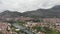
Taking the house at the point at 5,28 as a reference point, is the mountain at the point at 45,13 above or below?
above

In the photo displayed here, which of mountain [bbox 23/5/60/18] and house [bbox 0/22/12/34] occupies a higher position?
mountain [bbox 23/5/60/18]

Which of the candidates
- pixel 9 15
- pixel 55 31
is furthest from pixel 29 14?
pixel 55 31

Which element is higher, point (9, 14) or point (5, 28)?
point (9, 14)

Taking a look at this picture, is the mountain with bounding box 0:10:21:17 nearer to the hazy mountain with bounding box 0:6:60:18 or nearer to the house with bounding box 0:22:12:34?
the hazy mountain with bounding box 0:6:60:18

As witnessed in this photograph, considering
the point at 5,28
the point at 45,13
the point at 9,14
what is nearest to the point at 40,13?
the point at 45,13

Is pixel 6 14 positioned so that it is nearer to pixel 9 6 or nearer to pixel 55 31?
pixel 9 6

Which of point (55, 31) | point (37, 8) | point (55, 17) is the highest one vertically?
point (37, 8)

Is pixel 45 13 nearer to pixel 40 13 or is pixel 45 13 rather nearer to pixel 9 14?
pixel 40 13

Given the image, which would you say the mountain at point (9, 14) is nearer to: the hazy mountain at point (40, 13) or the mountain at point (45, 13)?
the hazy mountain at point (40, 13)

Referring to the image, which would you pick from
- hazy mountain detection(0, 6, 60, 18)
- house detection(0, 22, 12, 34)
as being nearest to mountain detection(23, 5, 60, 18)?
hazy mountain detection(0, 6, 60, 18)

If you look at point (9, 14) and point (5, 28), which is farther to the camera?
point (9, 14)

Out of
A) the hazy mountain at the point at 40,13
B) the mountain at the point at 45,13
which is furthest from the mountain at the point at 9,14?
the mountain at the point at 45,13
